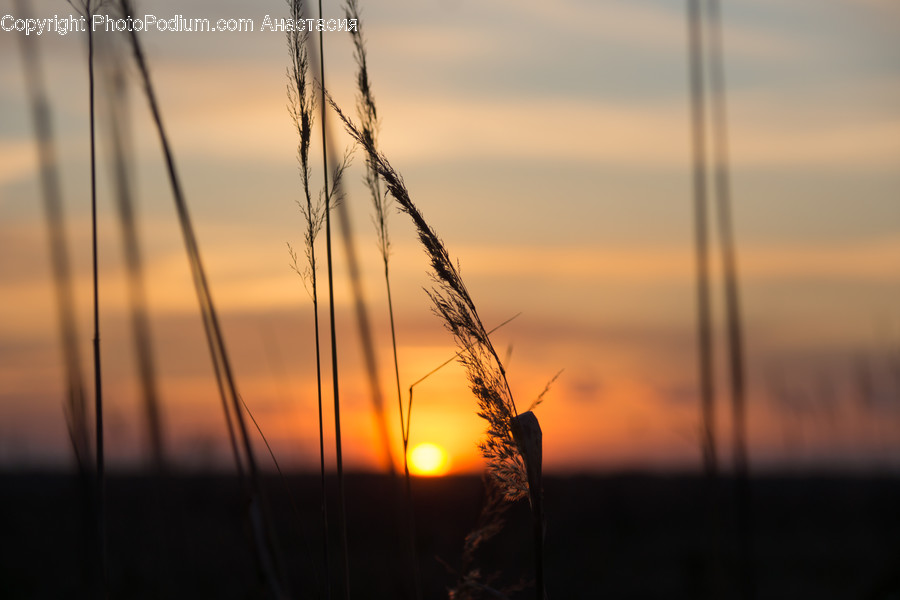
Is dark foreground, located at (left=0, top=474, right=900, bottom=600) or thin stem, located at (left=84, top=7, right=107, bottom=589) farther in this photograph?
dark foreground, located at (left=0, top=474, right=900, bottom=600)

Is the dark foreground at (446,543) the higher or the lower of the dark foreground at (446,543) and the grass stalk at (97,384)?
the lower

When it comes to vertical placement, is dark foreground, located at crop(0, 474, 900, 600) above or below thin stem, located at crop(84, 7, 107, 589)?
below

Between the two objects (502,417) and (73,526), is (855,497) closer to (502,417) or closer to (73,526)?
(73,526)

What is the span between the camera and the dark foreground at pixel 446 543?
2.72 metres

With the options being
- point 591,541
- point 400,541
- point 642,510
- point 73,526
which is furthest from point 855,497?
point 400,541

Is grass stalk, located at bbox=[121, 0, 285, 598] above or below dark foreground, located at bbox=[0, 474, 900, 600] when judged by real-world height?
above

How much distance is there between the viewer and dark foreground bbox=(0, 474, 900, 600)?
2725 mm

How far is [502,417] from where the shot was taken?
4.70 feet

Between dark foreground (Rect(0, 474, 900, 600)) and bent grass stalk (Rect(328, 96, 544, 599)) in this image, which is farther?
dark foreground (Rect(0, 474, 900, 600))

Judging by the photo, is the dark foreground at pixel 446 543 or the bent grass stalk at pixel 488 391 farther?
the dark foreground at pixel 446 543

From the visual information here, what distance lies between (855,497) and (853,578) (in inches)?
608

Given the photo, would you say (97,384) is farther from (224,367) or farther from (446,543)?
(446,543)

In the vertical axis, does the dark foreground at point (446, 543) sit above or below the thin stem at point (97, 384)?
below

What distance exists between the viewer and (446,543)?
14.0m
